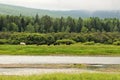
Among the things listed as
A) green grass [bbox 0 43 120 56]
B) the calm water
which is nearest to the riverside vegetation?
green grass [bbox 0 43 120 56]

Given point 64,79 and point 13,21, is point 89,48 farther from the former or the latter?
point 13,21

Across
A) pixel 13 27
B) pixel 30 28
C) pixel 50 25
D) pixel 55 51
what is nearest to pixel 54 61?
pixel 55 51

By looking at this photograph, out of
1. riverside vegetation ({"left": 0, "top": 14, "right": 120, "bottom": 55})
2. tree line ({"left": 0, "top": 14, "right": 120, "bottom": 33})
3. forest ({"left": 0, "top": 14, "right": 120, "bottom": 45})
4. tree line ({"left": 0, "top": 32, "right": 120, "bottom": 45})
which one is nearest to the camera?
riverside vegetation ({"left": 0, "top": 14, "right": 120, "bottom": 55})

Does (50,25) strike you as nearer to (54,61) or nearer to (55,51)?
(55,51)

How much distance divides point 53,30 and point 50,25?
217 inches

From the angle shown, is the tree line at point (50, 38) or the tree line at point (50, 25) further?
the tree line at point (50, 25)

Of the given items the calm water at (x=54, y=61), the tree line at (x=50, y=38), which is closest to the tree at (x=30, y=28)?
the tree line at (x=50, y=38)

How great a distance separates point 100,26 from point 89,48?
9084 cm

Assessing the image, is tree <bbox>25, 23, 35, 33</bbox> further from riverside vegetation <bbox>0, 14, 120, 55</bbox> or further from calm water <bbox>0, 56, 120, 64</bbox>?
calm water <bbox>0, 56, 120, 64</bbox>

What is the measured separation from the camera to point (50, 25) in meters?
175

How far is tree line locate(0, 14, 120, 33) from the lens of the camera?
6545 inches

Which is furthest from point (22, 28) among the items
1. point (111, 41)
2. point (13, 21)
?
point (111, 41)

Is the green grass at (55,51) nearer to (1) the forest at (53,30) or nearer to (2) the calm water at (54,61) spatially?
(2) the calm water at (54,61)

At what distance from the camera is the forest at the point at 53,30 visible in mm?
133750
